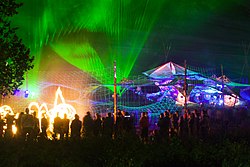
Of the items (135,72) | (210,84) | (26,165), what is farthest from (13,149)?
(135,72)

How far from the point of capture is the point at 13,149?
8328mm

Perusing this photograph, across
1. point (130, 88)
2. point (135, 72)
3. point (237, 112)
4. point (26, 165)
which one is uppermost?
point (135, 72)

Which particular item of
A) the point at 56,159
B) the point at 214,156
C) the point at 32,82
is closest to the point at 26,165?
the point at 56,159

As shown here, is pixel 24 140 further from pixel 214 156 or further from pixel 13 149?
pixel 214 156

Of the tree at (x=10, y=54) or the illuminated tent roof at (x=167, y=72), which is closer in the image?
the tree at (x=10, y=54)

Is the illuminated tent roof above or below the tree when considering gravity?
above

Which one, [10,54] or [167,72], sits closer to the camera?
[10,54]

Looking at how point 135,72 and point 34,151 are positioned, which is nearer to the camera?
point 34,151

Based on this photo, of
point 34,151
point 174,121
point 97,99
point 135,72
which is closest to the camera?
point 34,151

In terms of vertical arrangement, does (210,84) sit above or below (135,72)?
below

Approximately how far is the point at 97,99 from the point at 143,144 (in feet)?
55.5

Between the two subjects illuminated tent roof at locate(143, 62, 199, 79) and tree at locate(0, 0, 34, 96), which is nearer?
tree at locate(0, 0, 34, 96)

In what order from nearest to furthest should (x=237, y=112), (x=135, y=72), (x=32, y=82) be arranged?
(x=237, y=112), (x=32, y=82), (x=135, y=72)

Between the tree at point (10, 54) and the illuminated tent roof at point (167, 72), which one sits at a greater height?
the illuminated tent roof at point (167, 72)
